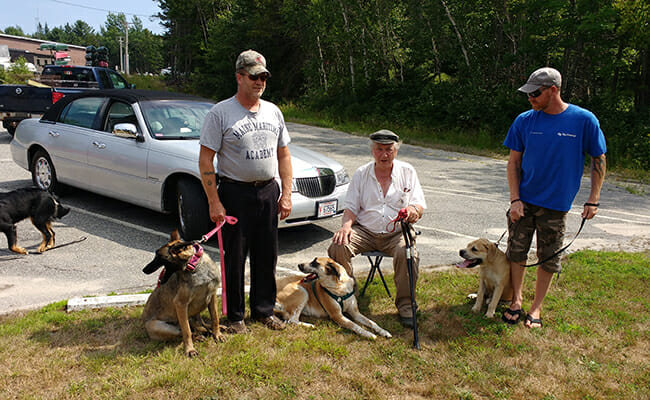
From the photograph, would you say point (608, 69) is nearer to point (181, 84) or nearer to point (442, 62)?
point (442, 62)

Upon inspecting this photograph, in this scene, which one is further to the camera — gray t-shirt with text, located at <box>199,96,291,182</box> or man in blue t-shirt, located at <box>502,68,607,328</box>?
man in blue t-shirt, located at <box>502,68,607,328</box>

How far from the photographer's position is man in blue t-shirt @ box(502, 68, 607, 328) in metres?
3.60

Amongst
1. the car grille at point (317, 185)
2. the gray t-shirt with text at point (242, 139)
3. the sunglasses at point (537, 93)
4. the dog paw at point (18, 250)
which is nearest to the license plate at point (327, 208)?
the car grille at point (317, 185)

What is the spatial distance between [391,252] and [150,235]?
129 inches

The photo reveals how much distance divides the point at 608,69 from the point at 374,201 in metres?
14.5

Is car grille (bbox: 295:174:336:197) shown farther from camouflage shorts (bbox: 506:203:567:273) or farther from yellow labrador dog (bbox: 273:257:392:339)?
camouflage shorts (bbox: 506:203:567:273)

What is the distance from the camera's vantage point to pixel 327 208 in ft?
18.5

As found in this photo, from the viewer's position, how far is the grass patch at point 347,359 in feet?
10.0

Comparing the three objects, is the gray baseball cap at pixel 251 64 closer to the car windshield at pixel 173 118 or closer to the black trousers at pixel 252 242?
the black trousers at pixel 252 242

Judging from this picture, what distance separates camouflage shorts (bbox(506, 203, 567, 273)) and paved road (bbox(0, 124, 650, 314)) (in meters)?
1.55

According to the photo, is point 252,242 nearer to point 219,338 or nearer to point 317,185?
point 219,338

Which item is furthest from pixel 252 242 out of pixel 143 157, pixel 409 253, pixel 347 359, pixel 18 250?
pixel 18 250

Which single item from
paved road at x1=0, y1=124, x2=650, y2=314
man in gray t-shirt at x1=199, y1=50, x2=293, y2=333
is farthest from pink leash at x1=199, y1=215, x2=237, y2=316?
paved road at x1=0, y1=124, x2=650, y2=314

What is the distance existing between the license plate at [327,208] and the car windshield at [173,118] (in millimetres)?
1823
